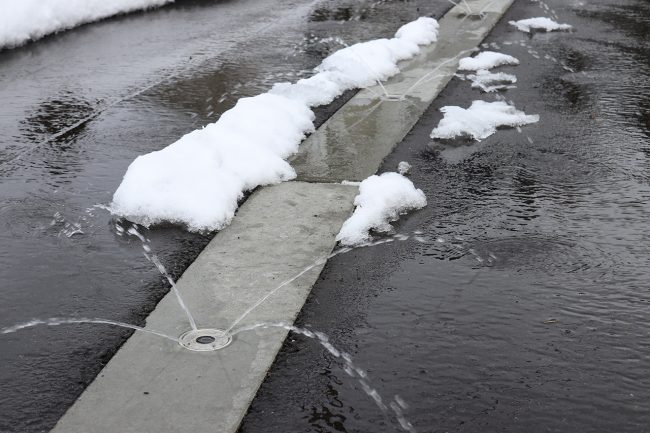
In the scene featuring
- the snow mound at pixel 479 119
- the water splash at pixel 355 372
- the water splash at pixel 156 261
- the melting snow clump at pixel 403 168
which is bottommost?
the snow mound at pixel 479 119

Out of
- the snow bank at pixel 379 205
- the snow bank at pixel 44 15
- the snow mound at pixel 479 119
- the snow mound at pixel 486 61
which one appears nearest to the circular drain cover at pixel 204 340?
the snow bank at pixel 379 205

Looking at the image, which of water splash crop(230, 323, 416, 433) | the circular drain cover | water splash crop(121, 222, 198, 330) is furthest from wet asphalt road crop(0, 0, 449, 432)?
water splash crop(230, 323, 416, 433)

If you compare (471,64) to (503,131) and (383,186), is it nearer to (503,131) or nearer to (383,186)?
(503,131)

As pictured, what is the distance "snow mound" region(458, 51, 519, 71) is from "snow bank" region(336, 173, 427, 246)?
424cm

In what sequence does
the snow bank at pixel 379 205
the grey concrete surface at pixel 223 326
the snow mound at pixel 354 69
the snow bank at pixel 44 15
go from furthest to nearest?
the snow bank at pixel 44 15
the snow mound at pixel 354 69
the snow bank at pixel 379 205
the grey concrete surface at pixel 223 326

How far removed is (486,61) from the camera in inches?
392

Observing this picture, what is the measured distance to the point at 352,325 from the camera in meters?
4.14

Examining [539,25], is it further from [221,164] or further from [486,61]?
[221,164]

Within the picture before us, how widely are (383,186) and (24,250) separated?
8.06 ft

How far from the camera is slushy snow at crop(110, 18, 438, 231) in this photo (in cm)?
543

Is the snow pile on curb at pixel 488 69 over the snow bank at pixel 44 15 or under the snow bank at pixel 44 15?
under

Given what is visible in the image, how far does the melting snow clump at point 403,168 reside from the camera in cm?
625

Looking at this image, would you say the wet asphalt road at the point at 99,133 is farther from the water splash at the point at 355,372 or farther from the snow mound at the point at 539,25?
the snow mound at the point at 539,25

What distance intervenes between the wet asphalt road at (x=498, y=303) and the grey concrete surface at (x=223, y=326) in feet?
0.47
